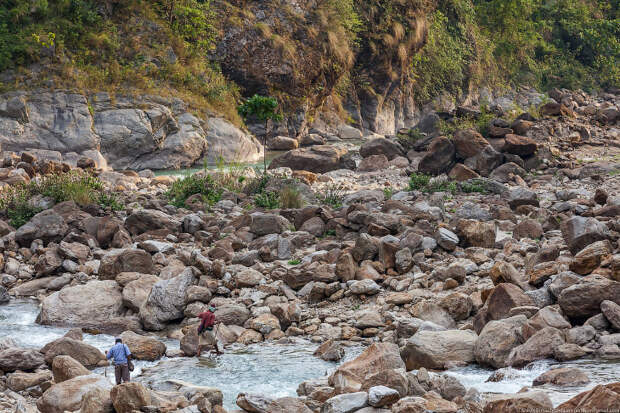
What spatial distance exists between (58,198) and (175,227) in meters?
3.50

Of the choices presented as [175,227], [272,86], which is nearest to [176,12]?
[272,86]

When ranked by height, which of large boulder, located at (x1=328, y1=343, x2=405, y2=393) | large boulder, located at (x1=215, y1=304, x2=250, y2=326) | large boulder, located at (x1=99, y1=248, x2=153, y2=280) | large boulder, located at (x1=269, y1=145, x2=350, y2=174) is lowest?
large boulder, located at (x1=269, y1=145, x2=350, y2=174)

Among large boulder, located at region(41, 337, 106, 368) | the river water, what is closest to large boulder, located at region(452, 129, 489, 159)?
the river water

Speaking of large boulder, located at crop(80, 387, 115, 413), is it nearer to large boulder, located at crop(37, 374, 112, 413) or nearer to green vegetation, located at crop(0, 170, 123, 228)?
large boulder, located at crop(37, 374, 112, 413)

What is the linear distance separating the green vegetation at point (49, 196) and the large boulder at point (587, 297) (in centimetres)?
1105

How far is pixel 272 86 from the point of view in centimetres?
3350

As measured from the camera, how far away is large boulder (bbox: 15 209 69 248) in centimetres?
1255

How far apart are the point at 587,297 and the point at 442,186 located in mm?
10610

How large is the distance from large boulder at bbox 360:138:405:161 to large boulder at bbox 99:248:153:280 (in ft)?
48.7

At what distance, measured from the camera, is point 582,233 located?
30.0ft

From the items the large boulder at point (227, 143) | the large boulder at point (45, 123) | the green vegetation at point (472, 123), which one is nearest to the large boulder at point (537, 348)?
the green vegetation at point (472, 123)

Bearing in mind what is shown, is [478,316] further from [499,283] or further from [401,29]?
[401,29]

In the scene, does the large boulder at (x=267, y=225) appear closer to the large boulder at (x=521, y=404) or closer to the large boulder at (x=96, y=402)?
the large boulder at (x=96, y=402)

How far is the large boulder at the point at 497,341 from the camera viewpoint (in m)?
6.62
